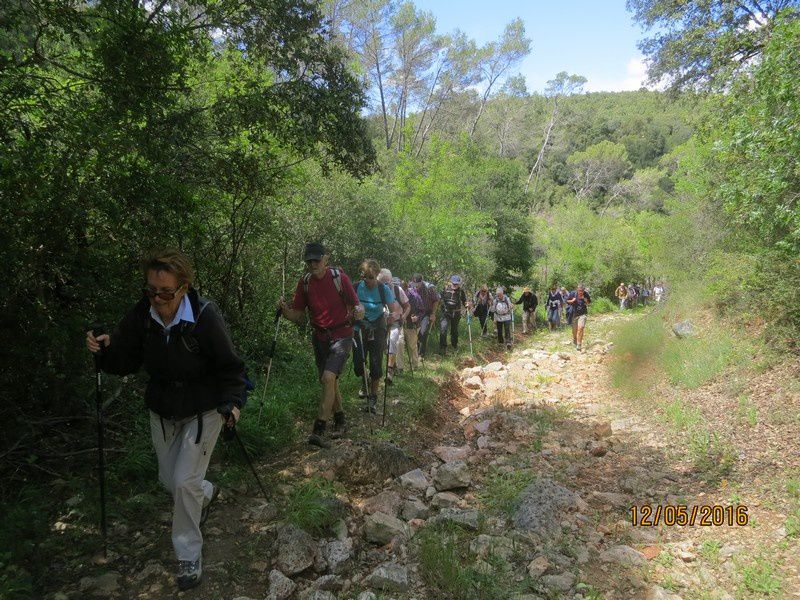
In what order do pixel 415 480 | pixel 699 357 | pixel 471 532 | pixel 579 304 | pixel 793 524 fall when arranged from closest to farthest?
pixel 471 532, pixel 793 524, pixel 415 480, pixel 699 357, pixel 579 304

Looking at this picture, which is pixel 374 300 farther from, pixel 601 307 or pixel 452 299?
pixel 601 307

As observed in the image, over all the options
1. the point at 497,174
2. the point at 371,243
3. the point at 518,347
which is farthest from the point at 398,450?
the point at 497,174

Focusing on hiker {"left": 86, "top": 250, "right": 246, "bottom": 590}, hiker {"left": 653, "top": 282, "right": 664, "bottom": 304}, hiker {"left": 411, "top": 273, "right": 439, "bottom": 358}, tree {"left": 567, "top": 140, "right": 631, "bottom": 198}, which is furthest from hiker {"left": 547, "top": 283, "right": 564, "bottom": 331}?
tree {"left": 567, "top": 140, "right": 631, "bottom": 198}

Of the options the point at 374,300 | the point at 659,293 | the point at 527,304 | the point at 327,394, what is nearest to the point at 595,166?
the point at 659,293

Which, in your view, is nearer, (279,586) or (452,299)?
(279,586)

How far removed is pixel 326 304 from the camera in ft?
17.8

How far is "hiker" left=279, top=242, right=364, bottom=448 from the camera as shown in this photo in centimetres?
534

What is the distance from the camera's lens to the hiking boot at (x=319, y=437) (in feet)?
17.3

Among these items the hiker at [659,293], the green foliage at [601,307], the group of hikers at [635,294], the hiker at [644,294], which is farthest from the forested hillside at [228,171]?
the hiker at [644,294]

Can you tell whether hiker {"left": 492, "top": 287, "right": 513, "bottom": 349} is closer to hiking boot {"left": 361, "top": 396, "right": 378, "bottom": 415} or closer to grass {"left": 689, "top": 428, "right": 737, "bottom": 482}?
grass {"left": 689, "top": 428, "right": 737, "bottom": 482}

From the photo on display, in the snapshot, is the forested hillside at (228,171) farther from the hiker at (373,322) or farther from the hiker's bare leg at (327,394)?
the hiker at (373,322)

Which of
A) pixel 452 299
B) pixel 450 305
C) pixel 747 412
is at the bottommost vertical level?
pixel 747 412

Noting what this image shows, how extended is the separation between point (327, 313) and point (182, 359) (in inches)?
97.6

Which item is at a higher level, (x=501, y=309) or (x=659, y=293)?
(x=501, y=309)
